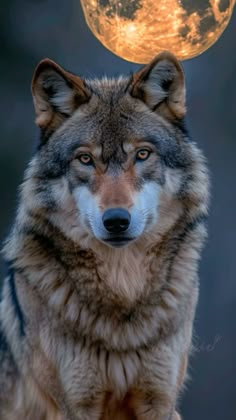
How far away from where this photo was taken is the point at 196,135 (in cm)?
943

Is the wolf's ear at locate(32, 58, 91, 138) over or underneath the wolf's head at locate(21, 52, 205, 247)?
over

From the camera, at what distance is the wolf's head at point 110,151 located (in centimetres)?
372

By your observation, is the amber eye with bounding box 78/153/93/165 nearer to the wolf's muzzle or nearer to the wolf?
the wolf

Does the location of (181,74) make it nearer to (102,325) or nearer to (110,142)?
(110,142)

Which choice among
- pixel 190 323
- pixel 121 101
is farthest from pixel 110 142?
pixel 190 323

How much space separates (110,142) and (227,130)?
5.94m

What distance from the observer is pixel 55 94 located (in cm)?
396

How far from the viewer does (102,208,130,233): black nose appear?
3.60m

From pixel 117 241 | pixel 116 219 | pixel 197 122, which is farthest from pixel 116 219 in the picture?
pixel 197 122
